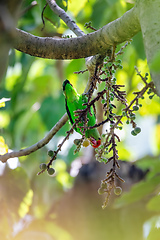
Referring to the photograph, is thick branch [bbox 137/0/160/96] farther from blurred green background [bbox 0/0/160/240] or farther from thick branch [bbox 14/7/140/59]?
blurred green background [bbox 0/0/160/240]

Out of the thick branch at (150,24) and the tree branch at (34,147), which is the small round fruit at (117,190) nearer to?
the tree branch at (34,147)

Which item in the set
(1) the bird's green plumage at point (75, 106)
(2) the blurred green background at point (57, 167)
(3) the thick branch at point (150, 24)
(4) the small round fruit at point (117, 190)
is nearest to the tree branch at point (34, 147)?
(1) the bird's green plumage at point (75, 106)

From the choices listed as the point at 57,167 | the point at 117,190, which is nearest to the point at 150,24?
the point at 117,190

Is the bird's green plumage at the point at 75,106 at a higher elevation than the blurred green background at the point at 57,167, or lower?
higher

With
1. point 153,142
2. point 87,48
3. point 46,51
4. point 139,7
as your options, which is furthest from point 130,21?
point 153,142

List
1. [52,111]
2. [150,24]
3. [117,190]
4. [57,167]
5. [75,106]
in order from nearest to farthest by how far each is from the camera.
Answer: [150,24] → [117,190] → [75,106] → [52,111] → [57,167]

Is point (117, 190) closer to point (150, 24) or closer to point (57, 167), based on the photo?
point (150, 24)

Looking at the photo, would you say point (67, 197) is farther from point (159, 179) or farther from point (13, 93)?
point (159, 179)

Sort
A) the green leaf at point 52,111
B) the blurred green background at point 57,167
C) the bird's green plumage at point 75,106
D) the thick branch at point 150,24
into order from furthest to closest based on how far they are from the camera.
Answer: the green leaf at point 52,111 < the blurred green background at point 57,167 < the bird's green plumage at point 75,106 < the thick branch at point 150,24

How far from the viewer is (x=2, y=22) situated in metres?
0.66

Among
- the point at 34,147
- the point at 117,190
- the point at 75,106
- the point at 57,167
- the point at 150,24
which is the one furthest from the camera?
the point at 57,167

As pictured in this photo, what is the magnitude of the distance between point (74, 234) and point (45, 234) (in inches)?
31.0

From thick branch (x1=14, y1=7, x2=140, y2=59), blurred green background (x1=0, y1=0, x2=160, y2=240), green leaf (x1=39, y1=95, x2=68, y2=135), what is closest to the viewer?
thick branch (x1=14, y1=7, x2=140, y2=59)

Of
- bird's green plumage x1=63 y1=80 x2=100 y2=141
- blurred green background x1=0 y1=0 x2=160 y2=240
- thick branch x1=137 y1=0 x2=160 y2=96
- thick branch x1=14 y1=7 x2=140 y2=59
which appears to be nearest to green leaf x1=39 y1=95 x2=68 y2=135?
blurred green background x1=0 y1=0 x2=160 y2=240
